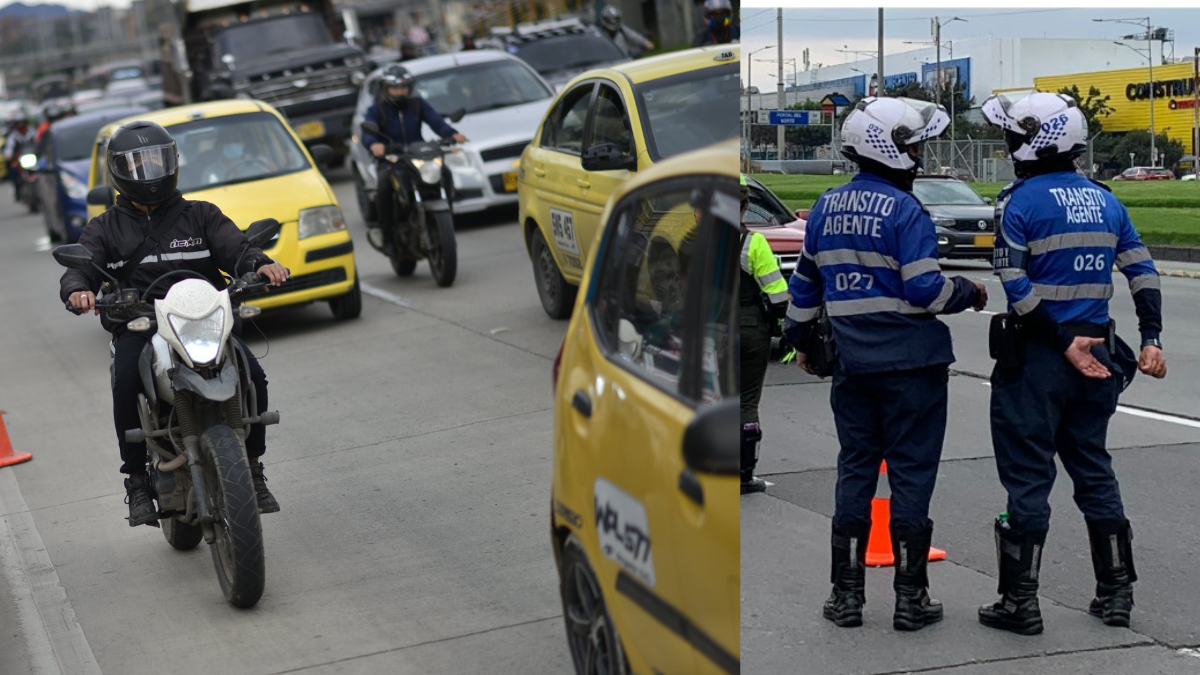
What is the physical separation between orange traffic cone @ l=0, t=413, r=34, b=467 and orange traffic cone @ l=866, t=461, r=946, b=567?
256 inches

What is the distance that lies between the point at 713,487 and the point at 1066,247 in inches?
55.7

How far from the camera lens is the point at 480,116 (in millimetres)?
15984

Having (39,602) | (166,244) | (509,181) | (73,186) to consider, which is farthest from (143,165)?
(73,186)

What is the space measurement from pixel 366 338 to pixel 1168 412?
8.25 meters

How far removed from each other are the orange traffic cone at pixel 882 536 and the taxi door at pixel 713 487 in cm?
59

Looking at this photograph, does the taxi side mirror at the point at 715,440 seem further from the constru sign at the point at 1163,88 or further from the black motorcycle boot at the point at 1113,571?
the constru sign at the point at 1163,88

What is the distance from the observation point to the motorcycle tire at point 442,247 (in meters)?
12.5

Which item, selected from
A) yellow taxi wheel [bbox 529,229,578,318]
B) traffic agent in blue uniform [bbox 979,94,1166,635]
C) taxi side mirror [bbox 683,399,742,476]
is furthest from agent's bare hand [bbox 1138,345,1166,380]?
yellow taxi wheel [bbox 529,229,578,318]

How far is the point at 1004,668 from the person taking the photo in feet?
10.7

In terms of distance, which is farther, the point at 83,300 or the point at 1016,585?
the point at 83,300

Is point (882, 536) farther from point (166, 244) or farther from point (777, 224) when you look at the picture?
point (166, 244)

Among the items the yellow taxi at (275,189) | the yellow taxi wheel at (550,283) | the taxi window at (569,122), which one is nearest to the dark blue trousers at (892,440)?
the taxi window at (569,122)

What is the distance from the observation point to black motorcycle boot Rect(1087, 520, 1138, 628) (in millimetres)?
3510

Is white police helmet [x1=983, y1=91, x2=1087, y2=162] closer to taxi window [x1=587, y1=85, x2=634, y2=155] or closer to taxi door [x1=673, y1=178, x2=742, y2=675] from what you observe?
taxi door [x1=673, y1=178, x2=742, y2=675]
